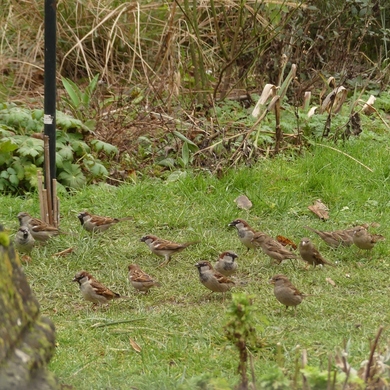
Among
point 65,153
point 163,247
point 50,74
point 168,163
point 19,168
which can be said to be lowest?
point 168,163

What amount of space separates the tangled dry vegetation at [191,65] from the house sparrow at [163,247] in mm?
2618

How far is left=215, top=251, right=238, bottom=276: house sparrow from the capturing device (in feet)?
25.0

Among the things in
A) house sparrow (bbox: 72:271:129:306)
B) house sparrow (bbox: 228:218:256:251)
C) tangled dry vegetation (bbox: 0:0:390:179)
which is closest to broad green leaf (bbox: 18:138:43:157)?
tangled dry vegetation (bbox: 0:0:390:179)

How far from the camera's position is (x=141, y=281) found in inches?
287

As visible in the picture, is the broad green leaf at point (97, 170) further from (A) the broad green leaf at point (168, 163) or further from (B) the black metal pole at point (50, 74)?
(B) the black metal pole at point (50, 74)

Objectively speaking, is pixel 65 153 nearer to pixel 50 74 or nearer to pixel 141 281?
pixel 50 74

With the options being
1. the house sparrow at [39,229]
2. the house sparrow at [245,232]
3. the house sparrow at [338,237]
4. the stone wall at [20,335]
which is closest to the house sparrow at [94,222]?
the house sparrow at [39,229]

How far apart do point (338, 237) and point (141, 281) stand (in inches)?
82.5

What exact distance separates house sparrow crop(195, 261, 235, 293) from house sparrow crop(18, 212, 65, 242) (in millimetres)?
1724

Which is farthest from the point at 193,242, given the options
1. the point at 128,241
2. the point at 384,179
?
the point at 384,179

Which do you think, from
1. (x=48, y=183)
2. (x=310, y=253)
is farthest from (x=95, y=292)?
(x=310, y=253)

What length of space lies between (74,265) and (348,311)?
100 inches

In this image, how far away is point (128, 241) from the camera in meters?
8.71

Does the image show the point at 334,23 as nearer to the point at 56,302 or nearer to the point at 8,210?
the point at 8,210
